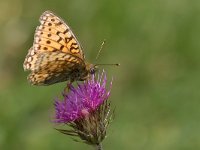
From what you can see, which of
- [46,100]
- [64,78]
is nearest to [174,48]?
[46,100]

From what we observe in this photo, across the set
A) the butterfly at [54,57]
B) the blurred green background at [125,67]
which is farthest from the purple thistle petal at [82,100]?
the blurred green background at [125,67]

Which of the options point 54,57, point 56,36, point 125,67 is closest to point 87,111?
point 54,57

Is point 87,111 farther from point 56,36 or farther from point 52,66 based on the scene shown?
point 56,36

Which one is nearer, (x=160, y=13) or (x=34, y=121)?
(x=34, y=121)

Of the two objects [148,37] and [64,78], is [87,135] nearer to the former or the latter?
[64,78]

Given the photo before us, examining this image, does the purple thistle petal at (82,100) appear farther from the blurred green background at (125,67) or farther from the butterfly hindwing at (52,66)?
the blurred green background at (125,67)
